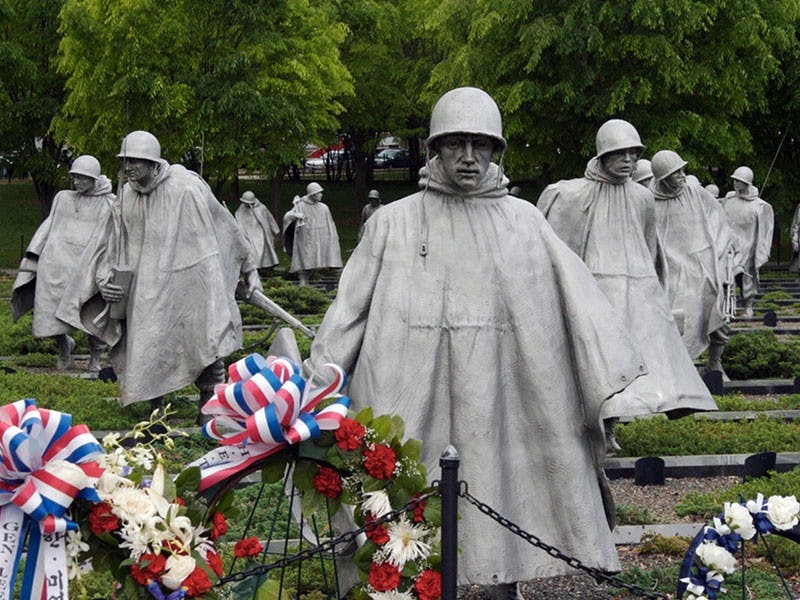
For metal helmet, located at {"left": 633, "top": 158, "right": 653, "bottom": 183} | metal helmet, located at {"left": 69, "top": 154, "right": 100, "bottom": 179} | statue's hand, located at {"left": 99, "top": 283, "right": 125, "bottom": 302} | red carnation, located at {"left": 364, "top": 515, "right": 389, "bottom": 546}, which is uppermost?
metal helmet, located at {"left": 69, "top": 154, "right": 100, "bottom": 179}

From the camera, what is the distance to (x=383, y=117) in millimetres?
44688

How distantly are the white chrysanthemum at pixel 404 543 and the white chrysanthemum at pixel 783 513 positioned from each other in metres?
1.30

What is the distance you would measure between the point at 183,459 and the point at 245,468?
18.8 feet

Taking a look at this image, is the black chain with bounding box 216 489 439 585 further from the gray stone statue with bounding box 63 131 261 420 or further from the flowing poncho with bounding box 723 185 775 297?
the flowing poncho with bounding box 723 185 775 297

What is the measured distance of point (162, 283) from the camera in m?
12.0

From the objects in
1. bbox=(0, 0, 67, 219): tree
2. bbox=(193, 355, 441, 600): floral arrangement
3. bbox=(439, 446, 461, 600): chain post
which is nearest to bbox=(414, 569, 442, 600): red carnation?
bbox=(193, 355, 441, 600): floral arrangement

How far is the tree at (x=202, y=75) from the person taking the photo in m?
30.1

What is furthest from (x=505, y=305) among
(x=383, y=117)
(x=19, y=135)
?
(x=383, y=117)

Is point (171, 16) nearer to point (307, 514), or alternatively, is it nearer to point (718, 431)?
point (718, 431)

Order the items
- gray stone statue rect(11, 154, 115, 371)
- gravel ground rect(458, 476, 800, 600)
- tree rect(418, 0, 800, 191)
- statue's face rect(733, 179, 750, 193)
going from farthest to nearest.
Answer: tree rect(418, 0, 800, 191), statue's face rect(733, 179, 750, 193), gray stone statue rect(11, 154, 115, 371), gravel ground rect(458, 476, 800, 600)

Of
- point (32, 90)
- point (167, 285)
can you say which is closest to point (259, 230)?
point (32, 90)

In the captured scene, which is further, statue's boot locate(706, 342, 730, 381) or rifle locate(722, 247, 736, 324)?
statue's boot locate(706, 342, 730, 381)

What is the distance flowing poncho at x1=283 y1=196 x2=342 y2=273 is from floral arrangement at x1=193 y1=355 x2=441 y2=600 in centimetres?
2599

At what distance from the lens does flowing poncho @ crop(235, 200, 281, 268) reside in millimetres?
31859
